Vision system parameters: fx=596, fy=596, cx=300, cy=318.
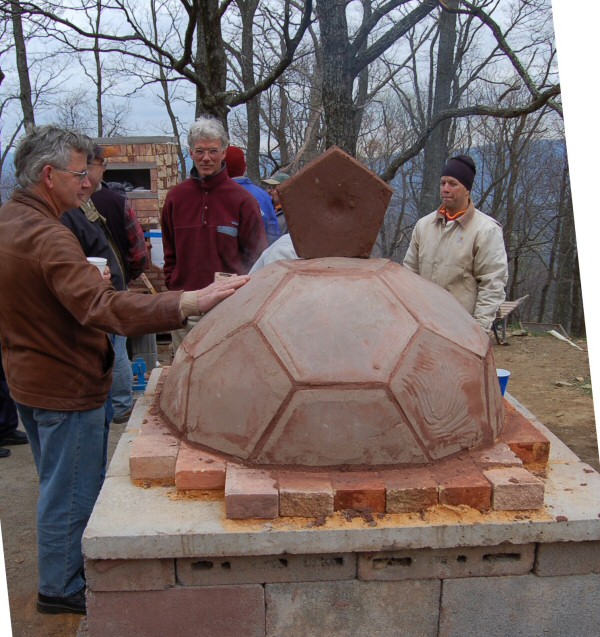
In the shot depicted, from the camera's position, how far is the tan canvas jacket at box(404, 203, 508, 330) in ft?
12.8

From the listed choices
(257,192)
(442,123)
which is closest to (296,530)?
(257,192)

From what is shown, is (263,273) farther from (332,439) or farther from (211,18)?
(211,18)

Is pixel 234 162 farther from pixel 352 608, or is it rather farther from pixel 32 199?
pixel 352 608

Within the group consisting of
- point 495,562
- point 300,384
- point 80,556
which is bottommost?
point 80,556

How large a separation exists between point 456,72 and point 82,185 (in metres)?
14.0

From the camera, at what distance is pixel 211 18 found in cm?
703

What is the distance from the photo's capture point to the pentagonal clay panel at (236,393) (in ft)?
7.25

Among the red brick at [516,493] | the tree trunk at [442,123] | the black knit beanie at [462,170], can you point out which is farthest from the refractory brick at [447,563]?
the tree trunk at [442,123]

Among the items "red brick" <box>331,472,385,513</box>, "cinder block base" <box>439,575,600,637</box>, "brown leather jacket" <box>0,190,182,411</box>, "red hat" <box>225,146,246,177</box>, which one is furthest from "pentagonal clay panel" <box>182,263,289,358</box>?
"red hat" <box>225,146,246,177</box>

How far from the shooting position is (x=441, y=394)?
7.38ft

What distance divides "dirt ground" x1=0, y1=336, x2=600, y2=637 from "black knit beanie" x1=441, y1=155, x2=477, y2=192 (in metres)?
2.49

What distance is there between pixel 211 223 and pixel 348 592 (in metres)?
2.72

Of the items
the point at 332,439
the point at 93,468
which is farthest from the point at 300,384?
the point at 93,468

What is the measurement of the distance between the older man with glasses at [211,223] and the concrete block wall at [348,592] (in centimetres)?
234
